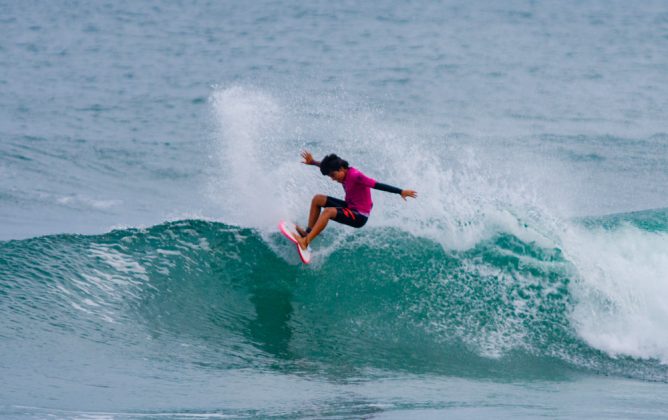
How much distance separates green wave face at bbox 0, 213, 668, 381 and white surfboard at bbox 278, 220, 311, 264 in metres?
0.46

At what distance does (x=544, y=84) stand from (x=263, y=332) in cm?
2399

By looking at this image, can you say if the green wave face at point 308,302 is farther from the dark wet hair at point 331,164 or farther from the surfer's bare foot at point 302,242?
the dark wet hair at point 331,164

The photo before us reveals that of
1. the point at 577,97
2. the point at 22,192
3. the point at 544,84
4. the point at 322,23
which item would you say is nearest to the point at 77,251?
the point at 22,192

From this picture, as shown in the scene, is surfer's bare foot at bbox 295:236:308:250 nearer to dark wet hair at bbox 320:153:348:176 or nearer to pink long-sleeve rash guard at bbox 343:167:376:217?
pink long-sleeve rash guard at bbox 343:167:376:217

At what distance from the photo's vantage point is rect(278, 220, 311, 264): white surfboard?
9398mm

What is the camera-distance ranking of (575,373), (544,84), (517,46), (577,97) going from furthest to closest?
(517,46) < (544,84) < (577,97) < (575,373)

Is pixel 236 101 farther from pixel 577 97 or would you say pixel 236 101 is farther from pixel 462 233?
pixel 577 97

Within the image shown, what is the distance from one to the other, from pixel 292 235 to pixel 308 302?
877 millimetres

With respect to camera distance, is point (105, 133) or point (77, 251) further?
point (105, 133)

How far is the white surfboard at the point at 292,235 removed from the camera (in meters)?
9.40

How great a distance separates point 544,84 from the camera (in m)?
30.8

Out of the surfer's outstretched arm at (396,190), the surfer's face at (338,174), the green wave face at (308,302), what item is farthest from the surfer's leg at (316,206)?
the green wave face at (308,302)

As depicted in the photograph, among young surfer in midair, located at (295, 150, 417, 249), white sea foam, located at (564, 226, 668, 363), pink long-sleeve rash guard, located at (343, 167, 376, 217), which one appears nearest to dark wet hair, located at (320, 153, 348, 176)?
young surfer in midair, located at (295, 150, 417, 249)

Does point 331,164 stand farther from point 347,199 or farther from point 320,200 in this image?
point 320,200
